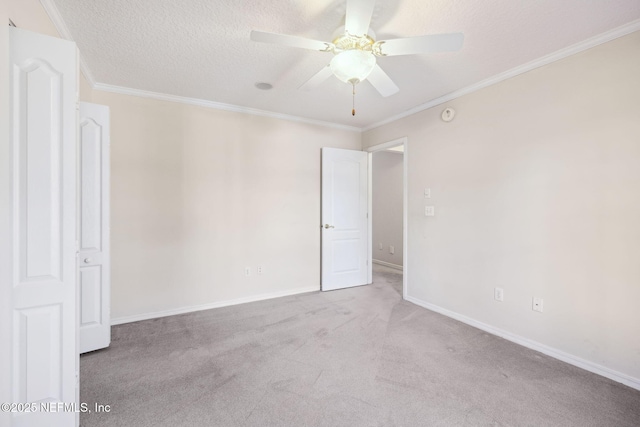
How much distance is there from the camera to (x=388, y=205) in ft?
20.0

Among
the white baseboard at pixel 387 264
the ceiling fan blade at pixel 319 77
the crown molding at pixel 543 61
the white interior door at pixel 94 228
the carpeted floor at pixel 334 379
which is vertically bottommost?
the carpeted floor at pixel 334 379

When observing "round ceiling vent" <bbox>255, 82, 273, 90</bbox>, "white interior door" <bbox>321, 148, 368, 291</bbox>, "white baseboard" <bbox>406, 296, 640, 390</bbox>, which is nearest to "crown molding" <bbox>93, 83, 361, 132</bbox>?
"white interior door" <bbox>321, 148, 368, 291</bbox>

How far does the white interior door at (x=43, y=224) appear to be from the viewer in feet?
4.38

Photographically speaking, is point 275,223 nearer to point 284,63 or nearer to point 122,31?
point 284,63

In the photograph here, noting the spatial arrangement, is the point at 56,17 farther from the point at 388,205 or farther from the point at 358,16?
the point at 388,205

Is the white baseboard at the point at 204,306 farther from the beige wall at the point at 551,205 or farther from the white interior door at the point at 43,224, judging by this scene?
the beige wall at the point at 551,205

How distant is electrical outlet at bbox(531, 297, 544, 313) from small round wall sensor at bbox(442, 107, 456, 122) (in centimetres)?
200

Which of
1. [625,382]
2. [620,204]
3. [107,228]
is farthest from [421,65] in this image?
[107,228]

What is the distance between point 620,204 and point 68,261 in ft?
11.6

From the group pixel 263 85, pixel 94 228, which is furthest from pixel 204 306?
pixel 263 85

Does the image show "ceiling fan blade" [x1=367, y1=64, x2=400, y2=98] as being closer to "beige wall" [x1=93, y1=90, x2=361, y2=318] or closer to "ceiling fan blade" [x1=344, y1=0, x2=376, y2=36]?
"ceiling fan blade" [x1=344, y1=0, x2=376, y2=36]

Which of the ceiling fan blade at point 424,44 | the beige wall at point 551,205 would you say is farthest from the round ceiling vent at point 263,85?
the beige wall at point 551,205

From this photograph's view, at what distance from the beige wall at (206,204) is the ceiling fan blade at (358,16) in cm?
236

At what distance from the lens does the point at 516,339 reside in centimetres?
259
